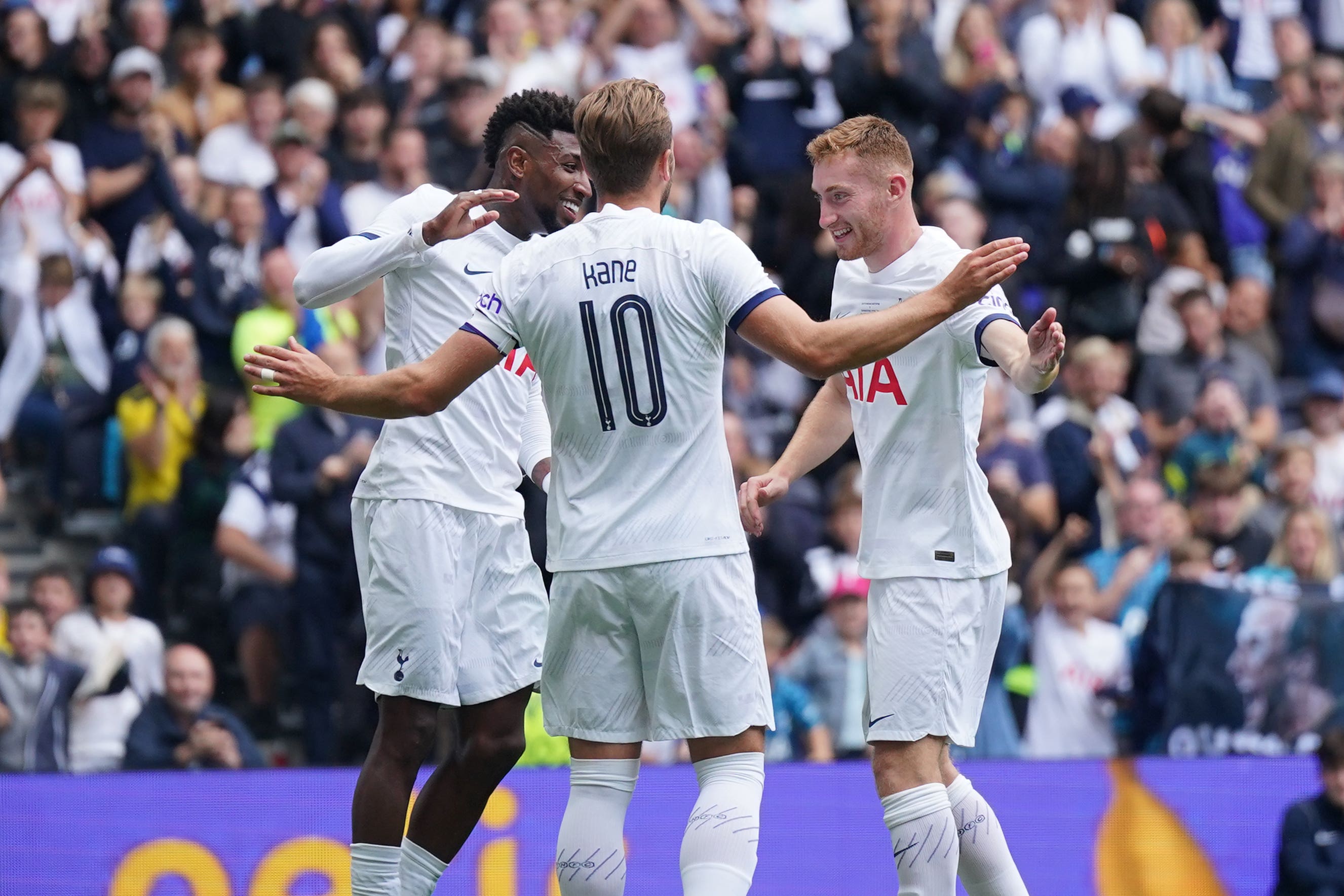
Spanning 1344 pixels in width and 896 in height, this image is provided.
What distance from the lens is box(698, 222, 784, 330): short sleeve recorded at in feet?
17.5

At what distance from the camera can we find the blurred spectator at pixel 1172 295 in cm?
1277

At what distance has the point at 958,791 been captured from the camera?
6.17 meters

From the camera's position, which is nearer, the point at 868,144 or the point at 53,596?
the point at 868,144

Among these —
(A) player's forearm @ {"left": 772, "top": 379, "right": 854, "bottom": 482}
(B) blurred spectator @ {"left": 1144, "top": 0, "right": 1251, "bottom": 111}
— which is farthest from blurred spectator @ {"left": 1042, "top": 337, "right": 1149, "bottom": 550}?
(A) player's forearm @ {"left": 772, "top": 379, "right": 854, "bottom": 482}

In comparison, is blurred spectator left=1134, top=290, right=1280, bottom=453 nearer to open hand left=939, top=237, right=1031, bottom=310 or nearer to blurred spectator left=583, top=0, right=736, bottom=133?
blurred spectator left=583, top=0, right=736, bottom=133

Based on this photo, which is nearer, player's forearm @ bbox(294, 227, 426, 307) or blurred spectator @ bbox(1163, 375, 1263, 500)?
player's forearm @ bbox(294, 227, 426, 307)

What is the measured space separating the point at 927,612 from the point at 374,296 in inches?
248

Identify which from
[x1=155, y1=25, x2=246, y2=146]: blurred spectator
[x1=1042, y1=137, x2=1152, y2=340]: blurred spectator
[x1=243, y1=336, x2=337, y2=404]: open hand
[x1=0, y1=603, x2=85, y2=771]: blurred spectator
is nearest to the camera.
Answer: [x1=243, y1=336, x2=337, y2=404]: open hand

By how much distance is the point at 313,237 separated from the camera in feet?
40.3

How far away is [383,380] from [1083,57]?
1028 cm

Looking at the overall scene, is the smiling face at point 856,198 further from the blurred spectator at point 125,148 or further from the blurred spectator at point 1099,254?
the blurred spectator at point 125,148

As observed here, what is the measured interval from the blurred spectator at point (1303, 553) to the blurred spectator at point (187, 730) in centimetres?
569

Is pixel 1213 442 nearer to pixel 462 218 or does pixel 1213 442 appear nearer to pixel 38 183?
pixel 462 218

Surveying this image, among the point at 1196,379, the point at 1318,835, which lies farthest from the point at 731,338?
the point at 1318,835
